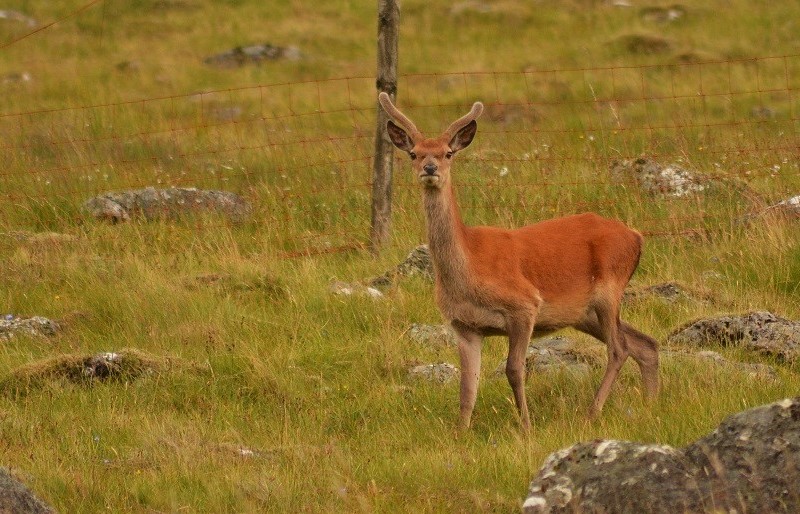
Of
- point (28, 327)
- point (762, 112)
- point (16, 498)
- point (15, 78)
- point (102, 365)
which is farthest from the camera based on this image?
point (15, 78)

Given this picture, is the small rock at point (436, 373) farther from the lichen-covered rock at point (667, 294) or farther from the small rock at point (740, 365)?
the lichen-covered rock at point (667, 294)

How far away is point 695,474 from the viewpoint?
16.3 ft

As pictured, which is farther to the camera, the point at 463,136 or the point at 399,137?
the point at 399,137

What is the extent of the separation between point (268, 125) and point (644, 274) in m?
10.5

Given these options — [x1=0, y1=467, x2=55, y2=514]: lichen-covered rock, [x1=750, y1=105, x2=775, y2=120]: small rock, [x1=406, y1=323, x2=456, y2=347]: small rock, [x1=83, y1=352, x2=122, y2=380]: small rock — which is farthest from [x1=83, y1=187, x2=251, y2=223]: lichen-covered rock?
[x1=750, y1=105, x2=775, y2=120]: small rock

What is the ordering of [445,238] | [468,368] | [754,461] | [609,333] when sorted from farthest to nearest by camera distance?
[609,333]
[445,238]
[468,368]
[754,461]

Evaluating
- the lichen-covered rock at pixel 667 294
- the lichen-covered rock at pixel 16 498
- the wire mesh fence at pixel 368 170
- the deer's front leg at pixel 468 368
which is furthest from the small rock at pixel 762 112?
the lichen-covered rock at pixel 16 498

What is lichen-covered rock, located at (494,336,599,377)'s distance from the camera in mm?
8094

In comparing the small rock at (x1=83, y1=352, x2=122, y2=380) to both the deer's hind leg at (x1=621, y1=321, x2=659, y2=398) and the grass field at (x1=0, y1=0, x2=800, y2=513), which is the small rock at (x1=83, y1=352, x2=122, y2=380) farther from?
the deer's hind leg at (x1=621, y1=321, x2=659, y2=398)

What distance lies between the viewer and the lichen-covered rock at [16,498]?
518cm

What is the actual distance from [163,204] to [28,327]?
3306 millimetres

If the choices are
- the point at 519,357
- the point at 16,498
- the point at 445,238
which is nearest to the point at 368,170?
the point at 445,238

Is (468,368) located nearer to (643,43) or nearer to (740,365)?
(740,365)

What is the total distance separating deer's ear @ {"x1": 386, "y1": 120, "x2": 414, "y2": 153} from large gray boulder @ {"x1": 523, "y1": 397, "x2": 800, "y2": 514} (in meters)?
3.14
